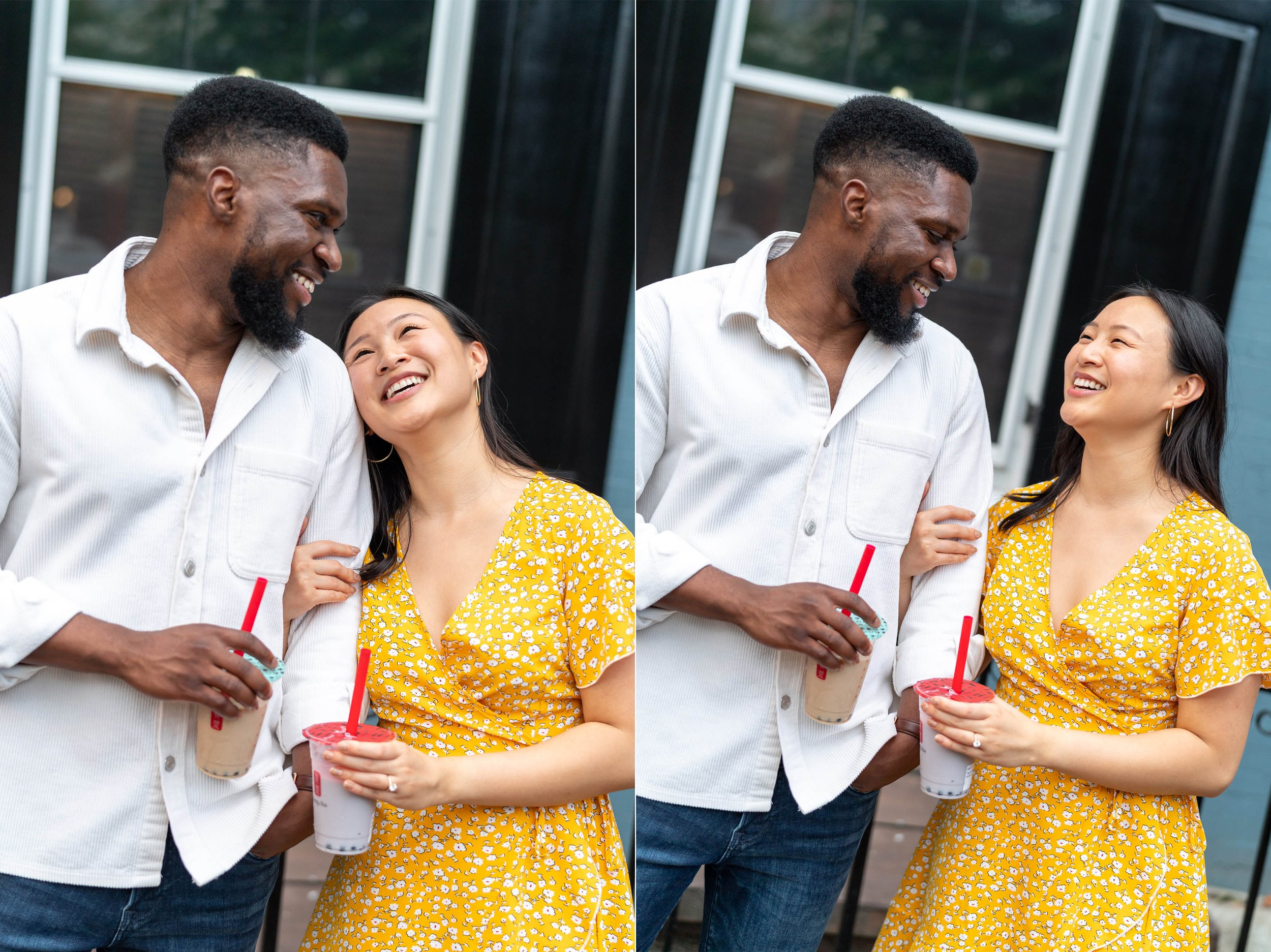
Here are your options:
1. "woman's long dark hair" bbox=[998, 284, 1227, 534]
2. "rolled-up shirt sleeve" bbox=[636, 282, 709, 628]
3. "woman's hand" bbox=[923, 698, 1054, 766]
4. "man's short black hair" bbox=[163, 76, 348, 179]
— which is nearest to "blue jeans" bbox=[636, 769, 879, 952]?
"woman's hand" bbox=[923, 698, 1054, 766]

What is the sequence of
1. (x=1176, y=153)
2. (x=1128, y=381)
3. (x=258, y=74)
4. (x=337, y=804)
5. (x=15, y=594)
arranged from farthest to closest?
(x=1176, y=153) < (x=258, y=74) < (x=1128, y=381) < (x=337, y=804) < (x=15, y=594)

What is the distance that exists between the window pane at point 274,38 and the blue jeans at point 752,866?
54.8 inches

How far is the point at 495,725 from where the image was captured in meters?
1.68

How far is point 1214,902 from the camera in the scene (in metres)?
2.27

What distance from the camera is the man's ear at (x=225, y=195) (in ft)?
5.12

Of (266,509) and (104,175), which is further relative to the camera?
(104,175)

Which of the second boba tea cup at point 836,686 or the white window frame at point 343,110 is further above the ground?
the white window frame at point 343,110

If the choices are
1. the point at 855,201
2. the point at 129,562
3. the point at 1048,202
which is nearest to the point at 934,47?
the point at 1048,202

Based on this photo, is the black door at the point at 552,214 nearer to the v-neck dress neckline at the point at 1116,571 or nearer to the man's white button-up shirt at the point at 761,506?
the man's white button-up shirt at the point at 761,506

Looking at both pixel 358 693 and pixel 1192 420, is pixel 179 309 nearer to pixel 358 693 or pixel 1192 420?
pixel 358 693

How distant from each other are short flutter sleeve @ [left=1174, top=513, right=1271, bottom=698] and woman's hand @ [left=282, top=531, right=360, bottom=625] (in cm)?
131

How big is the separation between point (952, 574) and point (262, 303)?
114cm

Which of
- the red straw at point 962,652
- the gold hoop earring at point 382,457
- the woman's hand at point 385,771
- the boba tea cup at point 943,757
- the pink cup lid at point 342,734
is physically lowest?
the woman's hand at point 385,771

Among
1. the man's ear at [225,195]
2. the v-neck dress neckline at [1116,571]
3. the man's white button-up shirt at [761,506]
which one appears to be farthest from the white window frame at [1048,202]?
the man's ear at [225,195]
